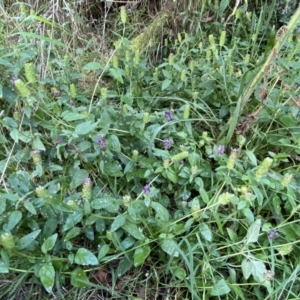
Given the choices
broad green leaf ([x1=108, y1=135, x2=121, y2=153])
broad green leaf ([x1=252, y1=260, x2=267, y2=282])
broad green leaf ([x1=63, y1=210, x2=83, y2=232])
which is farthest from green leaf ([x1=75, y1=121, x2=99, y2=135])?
broad green leaf ([x1=252, y1=260, x2=267, y2=282])

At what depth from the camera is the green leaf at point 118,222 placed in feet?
3.38

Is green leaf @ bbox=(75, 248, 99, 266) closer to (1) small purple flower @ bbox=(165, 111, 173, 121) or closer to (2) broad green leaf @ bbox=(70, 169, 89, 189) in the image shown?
(2) broad green leaf @ bbox=(70, 169, 89, 189)

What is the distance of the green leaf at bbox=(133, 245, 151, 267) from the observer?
3.43 feet

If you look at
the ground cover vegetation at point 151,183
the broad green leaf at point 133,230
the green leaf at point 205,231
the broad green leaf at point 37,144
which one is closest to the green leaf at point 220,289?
the ground cover vegetation at point 151,183

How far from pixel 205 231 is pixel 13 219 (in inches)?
19.2

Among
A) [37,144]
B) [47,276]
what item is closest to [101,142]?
[37,144]

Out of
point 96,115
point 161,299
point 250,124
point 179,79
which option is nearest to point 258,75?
point 250,124

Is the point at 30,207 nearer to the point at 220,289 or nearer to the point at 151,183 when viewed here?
the point at 151,183

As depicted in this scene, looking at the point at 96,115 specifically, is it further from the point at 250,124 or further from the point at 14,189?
the point at 250,124

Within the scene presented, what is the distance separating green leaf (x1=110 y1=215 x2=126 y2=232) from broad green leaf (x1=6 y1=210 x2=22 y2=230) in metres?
0.23

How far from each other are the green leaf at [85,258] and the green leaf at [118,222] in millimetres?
82

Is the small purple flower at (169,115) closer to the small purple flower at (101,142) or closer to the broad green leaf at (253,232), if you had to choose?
the small purple flower at (101,142)

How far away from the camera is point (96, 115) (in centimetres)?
135

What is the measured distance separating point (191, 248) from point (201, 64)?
2.64 ft
